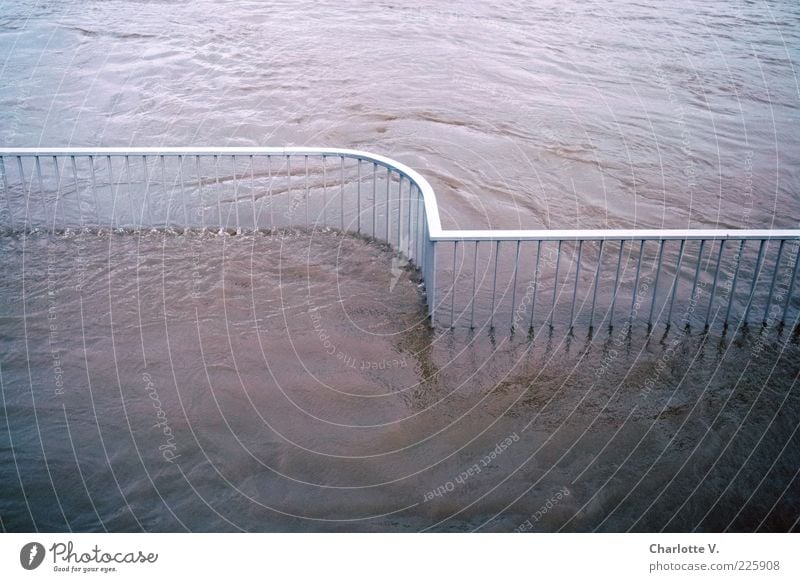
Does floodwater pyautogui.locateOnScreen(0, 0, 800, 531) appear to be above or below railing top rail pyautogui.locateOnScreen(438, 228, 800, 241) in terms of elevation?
below

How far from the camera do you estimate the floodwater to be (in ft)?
16.4

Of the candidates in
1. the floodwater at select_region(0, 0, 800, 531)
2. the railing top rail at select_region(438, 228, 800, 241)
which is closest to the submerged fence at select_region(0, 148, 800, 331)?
the railing top rail at select_region(438, 228, 800, 241)

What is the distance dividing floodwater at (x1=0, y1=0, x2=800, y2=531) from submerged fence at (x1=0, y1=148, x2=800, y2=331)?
34 centimetres

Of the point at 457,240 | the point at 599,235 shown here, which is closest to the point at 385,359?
the point at 457,240

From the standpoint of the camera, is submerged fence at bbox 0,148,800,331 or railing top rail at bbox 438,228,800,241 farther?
submerged fence at bbox 0,148,800,331

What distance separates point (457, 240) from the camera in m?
6.00

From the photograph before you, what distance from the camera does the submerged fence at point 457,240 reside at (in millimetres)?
6551

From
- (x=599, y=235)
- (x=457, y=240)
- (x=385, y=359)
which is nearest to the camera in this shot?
(x=457, y=240)

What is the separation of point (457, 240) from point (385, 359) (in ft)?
3.70

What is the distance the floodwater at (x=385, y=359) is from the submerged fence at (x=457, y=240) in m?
0.34

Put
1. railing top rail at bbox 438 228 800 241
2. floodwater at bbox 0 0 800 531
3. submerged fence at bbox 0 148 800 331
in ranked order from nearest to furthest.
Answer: floodwater at bbox 0 0 800 531 → railing top rail at bbox 438 228 800 241 → submerged fence at bbox 0 148 800 331

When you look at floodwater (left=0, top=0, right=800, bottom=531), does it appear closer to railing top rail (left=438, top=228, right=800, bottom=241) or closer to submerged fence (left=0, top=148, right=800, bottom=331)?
submerged fence (left=0, top=148, right=800, bottom=331)

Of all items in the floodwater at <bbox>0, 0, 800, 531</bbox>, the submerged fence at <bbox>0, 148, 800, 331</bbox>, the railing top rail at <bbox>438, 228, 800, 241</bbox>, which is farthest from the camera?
the submerged fence at <bbox>0, 148, 800, 331</bbox>

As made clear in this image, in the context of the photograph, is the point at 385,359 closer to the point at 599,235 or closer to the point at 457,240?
the point at 457,240
